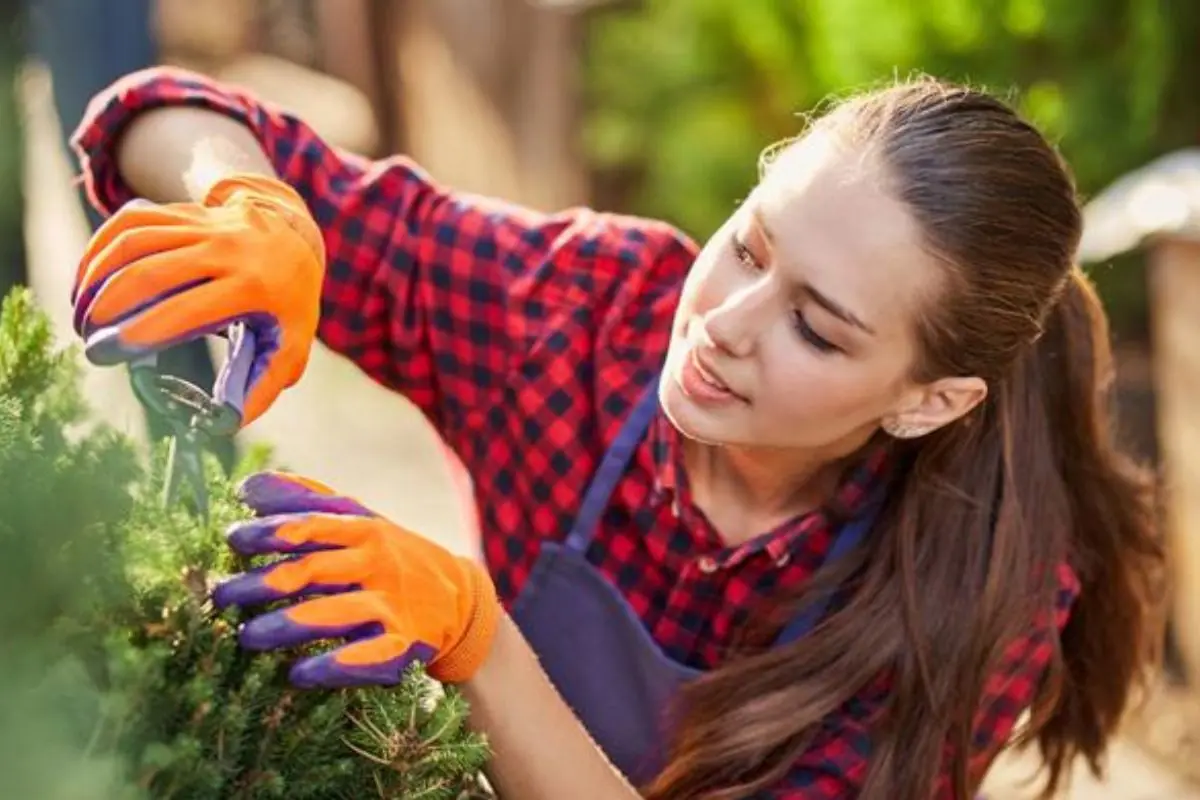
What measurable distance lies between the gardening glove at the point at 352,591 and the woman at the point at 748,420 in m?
0.02

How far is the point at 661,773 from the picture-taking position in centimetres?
165

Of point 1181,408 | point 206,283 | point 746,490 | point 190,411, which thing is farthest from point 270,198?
point 1181,408

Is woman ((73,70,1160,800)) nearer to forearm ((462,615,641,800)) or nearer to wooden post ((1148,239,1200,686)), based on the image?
forearm ((462,615,641,800))

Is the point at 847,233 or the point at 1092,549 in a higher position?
the point at 847,233

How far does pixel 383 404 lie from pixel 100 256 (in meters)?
3.18

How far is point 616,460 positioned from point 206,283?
1.81 feet

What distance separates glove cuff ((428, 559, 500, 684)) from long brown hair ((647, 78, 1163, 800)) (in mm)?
323

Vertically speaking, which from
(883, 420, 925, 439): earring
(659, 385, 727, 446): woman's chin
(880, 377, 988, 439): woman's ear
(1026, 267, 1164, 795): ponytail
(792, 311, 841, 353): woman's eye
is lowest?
(1026, 267, 1164, 795): ponytail

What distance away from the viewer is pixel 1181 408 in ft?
10.1

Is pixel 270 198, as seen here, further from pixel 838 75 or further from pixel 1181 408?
pixel 838 75

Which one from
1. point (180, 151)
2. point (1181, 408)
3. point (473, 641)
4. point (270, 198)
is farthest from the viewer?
point (1181, 408)

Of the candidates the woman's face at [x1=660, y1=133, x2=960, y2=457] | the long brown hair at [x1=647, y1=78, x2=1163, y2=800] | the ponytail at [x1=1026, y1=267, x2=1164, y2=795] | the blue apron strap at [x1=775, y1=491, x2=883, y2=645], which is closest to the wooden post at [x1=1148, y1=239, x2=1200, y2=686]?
the ponytail at [x1=1026, y1=267, x2=1164, y2=795]

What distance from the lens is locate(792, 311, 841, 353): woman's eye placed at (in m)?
1.54

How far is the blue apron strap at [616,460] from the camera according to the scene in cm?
176
